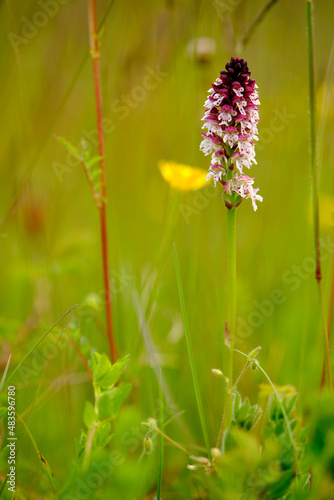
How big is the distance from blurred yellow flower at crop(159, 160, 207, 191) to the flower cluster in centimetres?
62

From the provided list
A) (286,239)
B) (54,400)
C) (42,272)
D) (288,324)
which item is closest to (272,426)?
(54,400)

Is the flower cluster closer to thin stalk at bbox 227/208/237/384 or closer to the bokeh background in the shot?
thin stalk at bbox 227/208/237/384

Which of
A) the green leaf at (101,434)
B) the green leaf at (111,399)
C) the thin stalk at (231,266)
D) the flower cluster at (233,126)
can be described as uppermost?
the flower cluster at (233,126)

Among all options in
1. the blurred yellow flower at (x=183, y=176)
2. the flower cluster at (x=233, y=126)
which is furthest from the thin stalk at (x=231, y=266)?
the blurred yellow flower at (x=183, y=176)

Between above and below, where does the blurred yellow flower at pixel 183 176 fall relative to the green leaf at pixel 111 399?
above

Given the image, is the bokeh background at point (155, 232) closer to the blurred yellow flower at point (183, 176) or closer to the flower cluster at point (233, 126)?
the blurred yellow flower at point (183, 176)

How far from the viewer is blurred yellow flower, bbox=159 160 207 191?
136 cm

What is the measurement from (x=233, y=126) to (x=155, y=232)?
1323 mm

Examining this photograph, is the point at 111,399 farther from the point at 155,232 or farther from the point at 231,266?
the point at 155,232

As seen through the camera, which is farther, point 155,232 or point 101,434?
point 155,232

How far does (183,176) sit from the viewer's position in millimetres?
1386

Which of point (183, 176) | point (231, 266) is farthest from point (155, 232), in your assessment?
point (231, 266)

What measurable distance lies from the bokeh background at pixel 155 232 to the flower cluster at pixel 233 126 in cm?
A: 32

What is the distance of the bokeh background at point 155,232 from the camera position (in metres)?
1.12
